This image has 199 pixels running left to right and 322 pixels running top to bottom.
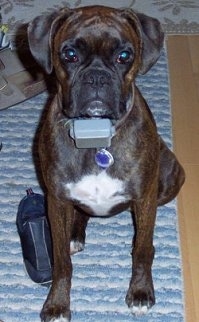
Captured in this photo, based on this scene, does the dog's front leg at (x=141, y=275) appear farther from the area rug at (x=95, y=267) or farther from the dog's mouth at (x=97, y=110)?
the dog's mouth at (x=97, y=110)

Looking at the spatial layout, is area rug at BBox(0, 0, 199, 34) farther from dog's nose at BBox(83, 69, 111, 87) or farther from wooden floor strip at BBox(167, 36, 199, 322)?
dog's nose at BBox(83, 69, 111, 87)

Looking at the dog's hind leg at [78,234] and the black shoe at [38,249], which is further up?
the black shoe at [38,249]

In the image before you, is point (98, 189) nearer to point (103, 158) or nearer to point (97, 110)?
point (103, 158)

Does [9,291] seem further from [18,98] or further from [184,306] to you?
[18,98]

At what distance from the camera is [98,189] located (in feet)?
6.48

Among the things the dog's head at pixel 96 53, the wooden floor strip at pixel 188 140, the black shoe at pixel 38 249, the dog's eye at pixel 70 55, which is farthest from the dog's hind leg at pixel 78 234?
the dog's eye at pixel 70 55

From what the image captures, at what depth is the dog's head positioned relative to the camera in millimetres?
1801

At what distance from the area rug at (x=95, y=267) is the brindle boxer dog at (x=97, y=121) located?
0.06 metres

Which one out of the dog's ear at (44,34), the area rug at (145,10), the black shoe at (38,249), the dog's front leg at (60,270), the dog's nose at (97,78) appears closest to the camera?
the dog's nose at (97,78)

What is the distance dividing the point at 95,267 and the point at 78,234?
131 mm

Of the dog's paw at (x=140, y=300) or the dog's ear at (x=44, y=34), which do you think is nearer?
the dog's ear at (x=44, y=34)

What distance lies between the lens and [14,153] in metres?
2.83

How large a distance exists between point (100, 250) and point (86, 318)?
0.30 meters

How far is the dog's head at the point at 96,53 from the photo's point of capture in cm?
180
